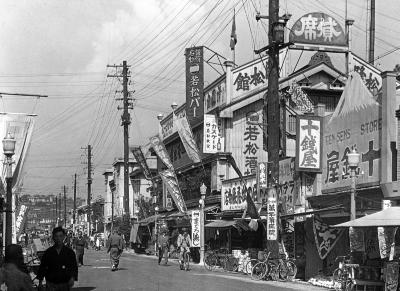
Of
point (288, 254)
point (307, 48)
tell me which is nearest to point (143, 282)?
point (288, 254)

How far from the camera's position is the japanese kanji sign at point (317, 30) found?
26250 mm

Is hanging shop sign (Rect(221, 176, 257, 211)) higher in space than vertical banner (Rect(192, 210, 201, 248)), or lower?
higher

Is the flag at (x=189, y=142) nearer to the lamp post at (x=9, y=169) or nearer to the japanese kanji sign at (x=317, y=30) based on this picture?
the japanese kanji sign at (x=317, y=30)

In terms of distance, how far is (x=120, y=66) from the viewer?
51156 millimetres

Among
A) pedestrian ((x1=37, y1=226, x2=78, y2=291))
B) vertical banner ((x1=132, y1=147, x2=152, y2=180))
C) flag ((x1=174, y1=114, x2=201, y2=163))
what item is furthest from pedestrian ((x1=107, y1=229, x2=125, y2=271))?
vertical banner ((x1=132, y1=147, x2=152, y2=180))

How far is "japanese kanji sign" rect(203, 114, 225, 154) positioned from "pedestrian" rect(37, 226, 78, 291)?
27719mm

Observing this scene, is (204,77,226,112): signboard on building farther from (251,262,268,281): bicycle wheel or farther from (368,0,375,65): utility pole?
(251,262,268,281): bicycle wheel

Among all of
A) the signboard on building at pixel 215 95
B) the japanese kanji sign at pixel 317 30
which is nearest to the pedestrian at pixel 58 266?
the japanese kanji sign at pixel 317 30

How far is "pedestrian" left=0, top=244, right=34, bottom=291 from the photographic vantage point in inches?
324

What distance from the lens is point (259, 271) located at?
2288 centimetres

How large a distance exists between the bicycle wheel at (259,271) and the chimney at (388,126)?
5.60 meters

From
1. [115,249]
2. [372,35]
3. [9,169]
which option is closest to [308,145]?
[115,249]

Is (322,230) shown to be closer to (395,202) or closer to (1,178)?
(395,202)

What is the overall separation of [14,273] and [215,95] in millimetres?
31480
